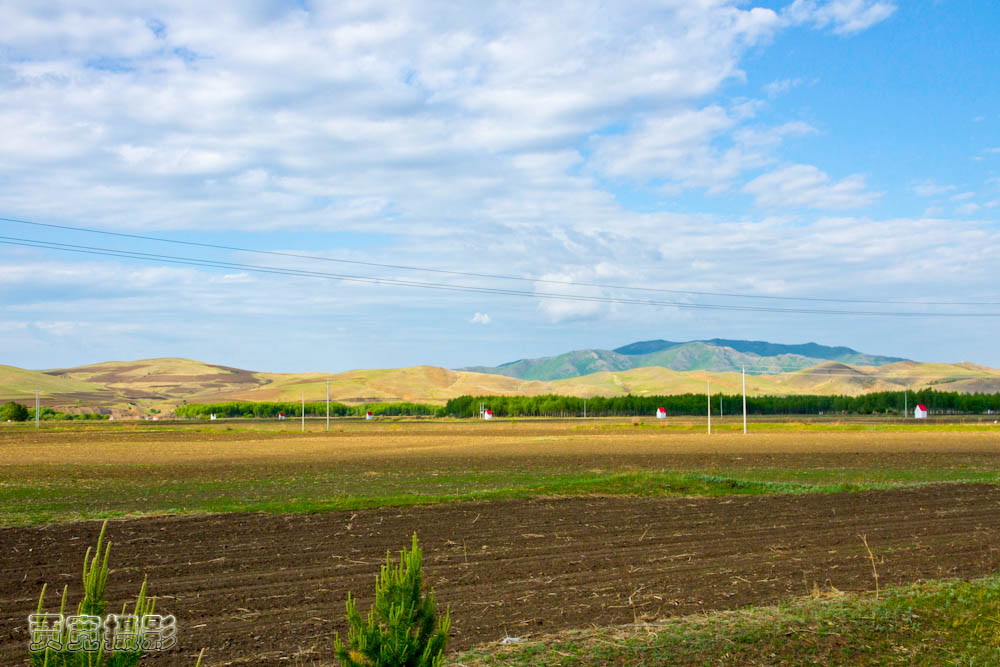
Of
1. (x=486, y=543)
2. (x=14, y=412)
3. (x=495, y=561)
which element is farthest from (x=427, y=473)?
(x=14, y=412)

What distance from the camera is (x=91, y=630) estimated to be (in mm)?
3627

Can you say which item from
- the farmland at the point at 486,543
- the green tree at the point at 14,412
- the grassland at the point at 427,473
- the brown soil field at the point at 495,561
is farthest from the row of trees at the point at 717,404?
the brown soil field at the point at 495,561

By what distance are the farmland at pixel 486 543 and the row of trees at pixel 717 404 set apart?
494 feet

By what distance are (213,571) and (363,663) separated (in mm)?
9671

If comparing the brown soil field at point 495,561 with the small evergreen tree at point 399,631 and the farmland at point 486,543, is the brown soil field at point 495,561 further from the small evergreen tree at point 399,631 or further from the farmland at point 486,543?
the small evergreen tree at point 399,631

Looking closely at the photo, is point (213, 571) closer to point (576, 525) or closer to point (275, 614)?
point (275, 614)

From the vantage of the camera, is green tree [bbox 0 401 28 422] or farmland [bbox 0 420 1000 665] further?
green tree [bbox 0 401 28 422]

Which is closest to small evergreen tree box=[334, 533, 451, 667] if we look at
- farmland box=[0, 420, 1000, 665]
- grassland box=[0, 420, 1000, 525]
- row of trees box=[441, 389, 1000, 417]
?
farmland box=[0, 420, 1000, 665]

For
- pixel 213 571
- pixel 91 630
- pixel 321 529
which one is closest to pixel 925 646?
pixel 91 630

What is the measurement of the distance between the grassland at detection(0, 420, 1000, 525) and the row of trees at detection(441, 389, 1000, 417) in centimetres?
12168

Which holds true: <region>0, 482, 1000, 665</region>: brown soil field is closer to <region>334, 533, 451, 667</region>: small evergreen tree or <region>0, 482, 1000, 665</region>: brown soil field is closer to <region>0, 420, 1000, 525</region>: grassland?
<region>0, 420, 1000, 525</region>: grassland

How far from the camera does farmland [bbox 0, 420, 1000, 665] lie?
35.0 feet

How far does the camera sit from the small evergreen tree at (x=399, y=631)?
4.66 m

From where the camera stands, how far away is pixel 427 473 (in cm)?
3531
